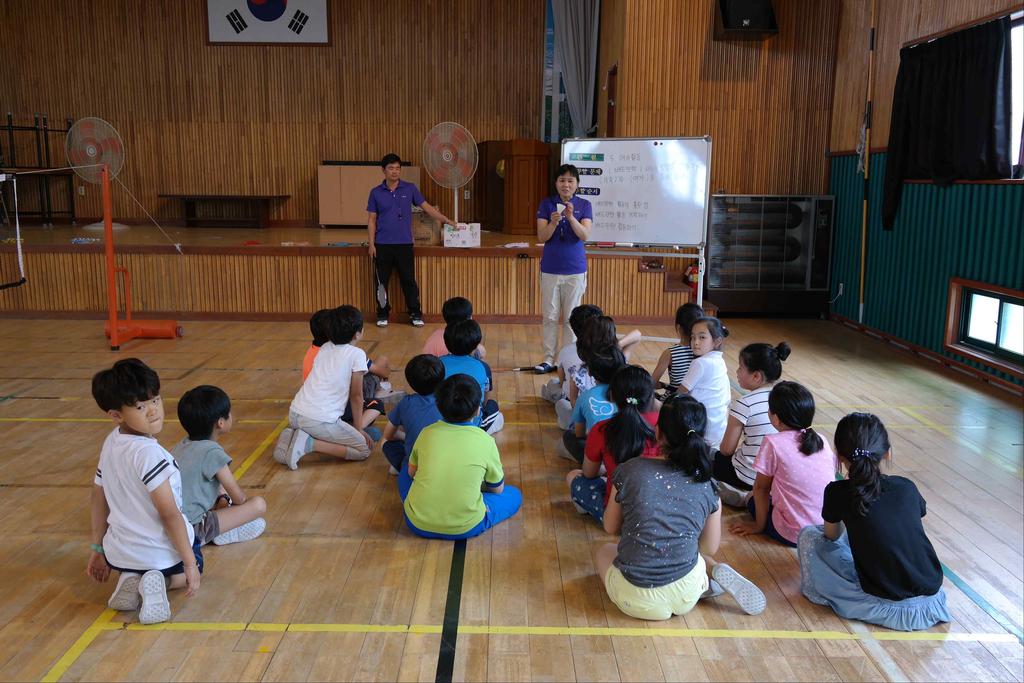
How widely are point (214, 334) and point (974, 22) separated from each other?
7271 millimetres

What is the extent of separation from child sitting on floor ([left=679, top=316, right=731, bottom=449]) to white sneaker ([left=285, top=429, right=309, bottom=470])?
2.03 metres

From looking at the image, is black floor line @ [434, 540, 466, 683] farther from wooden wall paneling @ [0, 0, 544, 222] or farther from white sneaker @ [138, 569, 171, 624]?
wooden wall paneling @ [0, 0, 544, 222]

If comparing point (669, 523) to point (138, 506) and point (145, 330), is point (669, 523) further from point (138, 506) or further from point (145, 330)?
point (145, 330)

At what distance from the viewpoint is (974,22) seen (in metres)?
6.48

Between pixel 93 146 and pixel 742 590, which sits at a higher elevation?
pixel 93 146

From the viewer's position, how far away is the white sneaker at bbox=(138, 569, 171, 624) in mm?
2754

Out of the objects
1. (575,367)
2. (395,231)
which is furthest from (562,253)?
(395,231)

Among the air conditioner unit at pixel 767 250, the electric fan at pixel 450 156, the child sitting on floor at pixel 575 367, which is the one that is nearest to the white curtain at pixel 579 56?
the air conditioner unit at pixel 767 250

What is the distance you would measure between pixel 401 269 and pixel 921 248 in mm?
5022

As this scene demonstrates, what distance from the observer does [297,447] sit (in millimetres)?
4289

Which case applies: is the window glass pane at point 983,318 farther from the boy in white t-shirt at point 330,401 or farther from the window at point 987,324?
the boy in white t-shirt at point 330,401

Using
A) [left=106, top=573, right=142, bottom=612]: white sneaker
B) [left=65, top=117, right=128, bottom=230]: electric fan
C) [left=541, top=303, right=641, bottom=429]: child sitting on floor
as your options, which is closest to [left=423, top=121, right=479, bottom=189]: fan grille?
[left=65, top=117, right=128, bottom=230]: electric fan

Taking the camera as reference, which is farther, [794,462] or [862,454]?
[794,462]

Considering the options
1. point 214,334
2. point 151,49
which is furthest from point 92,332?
point 151,49
